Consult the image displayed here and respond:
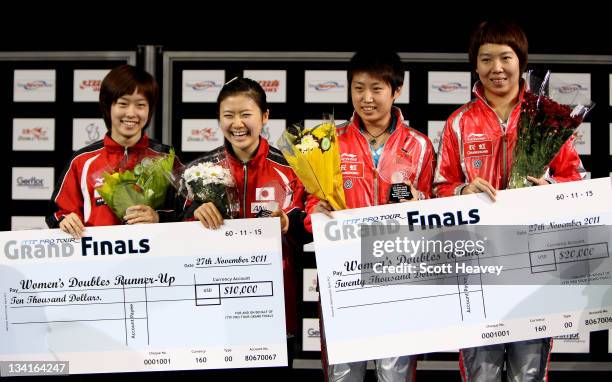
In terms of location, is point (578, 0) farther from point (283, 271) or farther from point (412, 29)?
point (283, 271)

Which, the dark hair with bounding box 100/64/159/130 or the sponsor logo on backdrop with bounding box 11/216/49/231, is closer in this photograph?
the dark hair with bounding box 100/64/159/130

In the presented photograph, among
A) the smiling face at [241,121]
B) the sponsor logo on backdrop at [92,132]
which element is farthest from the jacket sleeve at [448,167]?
the sponsor logo on backdrop at [92,132]

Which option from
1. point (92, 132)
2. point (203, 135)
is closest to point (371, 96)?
point (203, 135)

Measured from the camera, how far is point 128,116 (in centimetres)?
315

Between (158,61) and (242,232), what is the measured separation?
2.22m

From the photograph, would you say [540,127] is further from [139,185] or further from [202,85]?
[202,85]

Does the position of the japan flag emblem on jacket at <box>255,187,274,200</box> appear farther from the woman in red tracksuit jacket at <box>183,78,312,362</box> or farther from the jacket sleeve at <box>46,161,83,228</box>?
the jacket sleeve at <box>46,161,83,228</box>

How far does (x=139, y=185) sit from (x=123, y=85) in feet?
1.88

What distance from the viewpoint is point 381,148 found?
9.53 ft

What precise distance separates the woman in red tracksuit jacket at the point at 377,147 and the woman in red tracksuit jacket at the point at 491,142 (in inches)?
4.7

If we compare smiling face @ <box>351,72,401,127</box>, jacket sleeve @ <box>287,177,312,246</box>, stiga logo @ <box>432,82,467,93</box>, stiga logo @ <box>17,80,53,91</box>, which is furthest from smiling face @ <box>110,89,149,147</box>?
stiga logo @ <box>432,82,467,93</box>

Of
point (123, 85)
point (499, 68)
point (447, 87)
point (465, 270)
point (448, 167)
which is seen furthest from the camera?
point (447, 87)

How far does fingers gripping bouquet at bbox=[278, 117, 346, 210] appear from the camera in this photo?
8.29 feet

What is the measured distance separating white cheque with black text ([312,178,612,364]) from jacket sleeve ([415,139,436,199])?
28 cm
